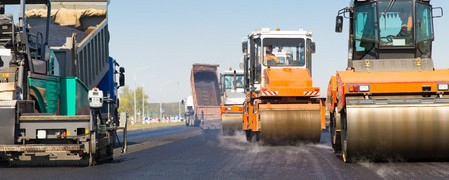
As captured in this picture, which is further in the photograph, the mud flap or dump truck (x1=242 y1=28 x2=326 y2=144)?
dump truck (x1=242 y1=28 x2=326 y2=144)

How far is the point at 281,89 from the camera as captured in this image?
68.1ft

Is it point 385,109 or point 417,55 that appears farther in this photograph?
point 417,55

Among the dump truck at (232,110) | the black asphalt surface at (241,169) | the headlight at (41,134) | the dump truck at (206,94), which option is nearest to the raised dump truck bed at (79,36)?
the headlight at (41,134)

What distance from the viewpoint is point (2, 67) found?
13461mm

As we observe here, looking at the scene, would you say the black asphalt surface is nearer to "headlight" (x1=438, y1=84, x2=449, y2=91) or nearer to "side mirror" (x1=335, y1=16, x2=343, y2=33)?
"headlight" (x1=438, y1=84, x2=449, y2=91)

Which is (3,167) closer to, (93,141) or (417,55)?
(93,141)

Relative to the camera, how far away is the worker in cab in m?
22.2

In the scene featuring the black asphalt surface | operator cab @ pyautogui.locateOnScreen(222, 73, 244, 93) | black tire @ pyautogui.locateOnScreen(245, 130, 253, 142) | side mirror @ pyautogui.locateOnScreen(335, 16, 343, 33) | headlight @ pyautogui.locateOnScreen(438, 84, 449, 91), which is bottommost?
the black asphalt surface

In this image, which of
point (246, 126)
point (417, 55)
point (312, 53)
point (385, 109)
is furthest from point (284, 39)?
point (385, 109)

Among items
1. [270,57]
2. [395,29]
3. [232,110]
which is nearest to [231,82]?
[232,110]

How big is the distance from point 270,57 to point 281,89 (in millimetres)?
1783

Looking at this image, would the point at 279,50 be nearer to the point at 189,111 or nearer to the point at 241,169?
the point at 241,169

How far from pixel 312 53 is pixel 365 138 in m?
9.67

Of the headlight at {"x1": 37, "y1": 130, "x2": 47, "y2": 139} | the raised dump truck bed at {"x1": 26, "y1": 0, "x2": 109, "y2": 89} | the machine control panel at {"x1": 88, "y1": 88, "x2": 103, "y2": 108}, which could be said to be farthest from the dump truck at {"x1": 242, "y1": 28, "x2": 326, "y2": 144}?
the headlight at {"x1": 37, "y1": 130, "x2": 47, "y2": 139}
